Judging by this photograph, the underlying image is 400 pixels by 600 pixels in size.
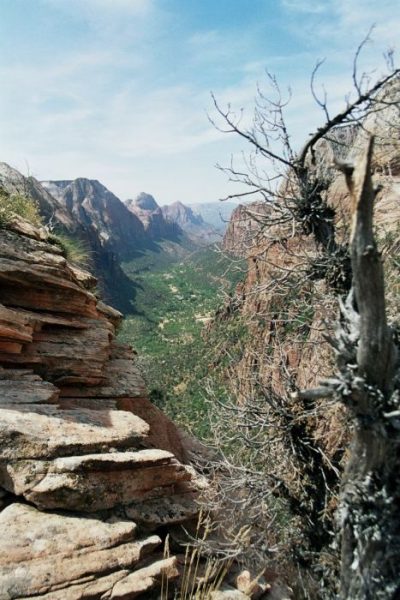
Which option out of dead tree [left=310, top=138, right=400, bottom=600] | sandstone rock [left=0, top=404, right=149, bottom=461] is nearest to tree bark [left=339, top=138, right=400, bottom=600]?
dead tree [left=310, top=138, right=400, bottom=600]

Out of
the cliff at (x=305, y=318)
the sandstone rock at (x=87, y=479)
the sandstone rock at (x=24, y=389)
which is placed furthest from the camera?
the sandstone rock at (x=24, y=389)

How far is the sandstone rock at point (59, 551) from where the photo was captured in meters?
4.14

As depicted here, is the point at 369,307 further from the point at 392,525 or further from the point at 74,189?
the point at 74,189

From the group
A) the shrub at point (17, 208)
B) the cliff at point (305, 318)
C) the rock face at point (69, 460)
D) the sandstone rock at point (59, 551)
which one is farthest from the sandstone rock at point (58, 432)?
the shrub at point (17, 208)

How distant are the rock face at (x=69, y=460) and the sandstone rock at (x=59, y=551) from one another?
0.03 feet

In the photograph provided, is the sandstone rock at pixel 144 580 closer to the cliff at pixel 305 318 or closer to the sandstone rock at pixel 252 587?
the sandstone rock at pixel 252 587

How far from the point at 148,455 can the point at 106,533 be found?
123 cm

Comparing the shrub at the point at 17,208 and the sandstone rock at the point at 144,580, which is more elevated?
the shrub at the point at 17,208

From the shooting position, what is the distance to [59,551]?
14.7ft

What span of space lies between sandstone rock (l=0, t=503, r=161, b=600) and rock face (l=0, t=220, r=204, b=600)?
0.03 ft

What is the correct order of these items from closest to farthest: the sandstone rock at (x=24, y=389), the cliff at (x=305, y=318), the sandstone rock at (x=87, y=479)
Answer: the sandstone rock at (x=87, y=479) → the cliff at (x=305, y=318) → the sandstone rock at (x=24, y=389)

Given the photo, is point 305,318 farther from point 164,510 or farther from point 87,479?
point 87,479

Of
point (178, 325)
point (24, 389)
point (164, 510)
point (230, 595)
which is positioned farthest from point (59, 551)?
point (178, 325)

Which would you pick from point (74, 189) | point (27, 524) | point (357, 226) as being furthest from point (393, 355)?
point (74, 189)
